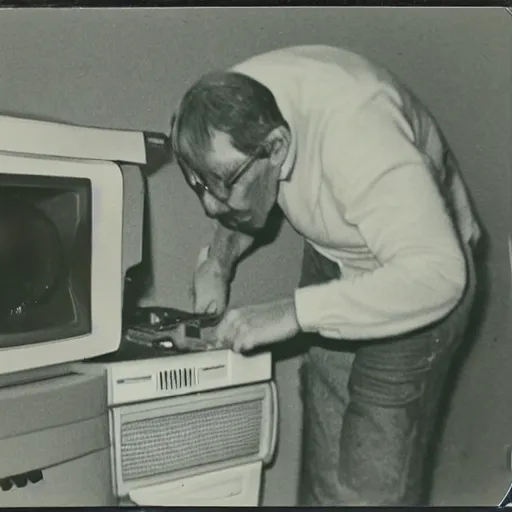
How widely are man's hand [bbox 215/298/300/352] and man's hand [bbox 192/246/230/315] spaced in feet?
0.09

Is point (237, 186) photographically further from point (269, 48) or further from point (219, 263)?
point (269, 48)

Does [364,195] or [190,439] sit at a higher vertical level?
[364,195]

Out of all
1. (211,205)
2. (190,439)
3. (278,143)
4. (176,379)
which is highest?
(278,143)

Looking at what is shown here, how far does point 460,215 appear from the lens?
131 cm

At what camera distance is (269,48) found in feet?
4.29

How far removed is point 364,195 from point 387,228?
6cm

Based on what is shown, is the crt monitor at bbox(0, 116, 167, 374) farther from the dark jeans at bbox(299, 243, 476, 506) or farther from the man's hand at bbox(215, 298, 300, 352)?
the dark jeans at bbox(299, 243, 476, 506)

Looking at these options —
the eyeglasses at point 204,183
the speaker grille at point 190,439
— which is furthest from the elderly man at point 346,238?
the speaker grille at point 190,439

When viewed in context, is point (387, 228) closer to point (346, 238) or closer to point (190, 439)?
point (346, 238)

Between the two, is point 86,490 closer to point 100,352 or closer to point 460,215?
point 100,352

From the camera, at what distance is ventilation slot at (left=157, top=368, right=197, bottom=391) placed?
130 cm

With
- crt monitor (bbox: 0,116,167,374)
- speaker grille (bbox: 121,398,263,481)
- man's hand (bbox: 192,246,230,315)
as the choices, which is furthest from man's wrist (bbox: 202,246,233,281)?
speaker grille (bbox: 121,398,263,481)

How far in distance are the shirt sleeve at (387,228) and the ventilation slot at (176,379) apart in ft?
0.76

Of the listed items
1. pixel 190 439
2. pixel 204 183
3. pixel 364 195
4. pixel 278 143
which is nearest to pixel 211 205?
A: pixel 204 183
